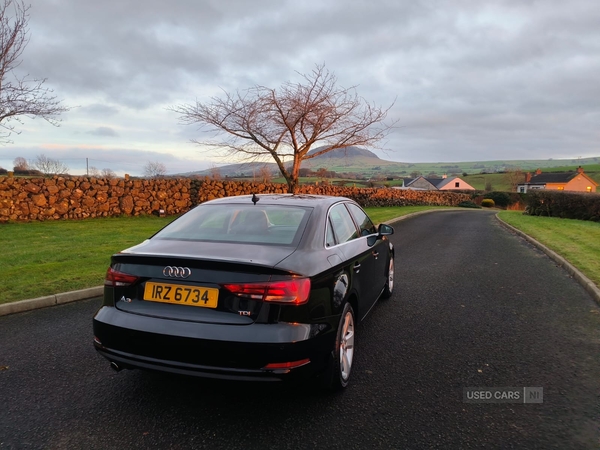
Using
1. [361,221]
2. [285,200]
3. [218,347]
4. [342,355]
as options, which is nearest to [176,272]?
[218,347]

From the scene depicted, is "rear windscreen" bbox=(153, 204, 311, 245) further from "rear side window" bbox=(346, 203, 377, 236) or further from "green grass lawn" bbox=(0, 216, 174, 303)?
"green grass lawn" bbox=(0, 216, 174, 303)

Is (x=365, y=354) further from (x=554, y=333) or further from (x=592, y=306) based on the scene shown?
(x=592, y=306)

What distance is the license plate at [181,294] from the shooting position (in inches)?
109

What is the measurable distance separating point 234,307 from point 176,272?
0.50 metres

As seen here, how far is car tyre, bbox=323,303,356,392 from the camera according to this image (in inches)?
123

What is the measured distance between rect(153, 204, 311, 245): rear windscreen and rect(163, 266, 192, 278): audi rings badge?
1.93 feet

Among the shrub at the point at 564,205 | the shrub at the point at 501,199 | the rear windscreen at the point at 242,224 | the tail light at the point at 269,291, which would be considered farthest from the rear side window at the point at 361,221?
the shrub at the point at 501,199

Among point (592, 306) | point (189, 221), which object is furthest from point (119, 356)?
point (592, 306)

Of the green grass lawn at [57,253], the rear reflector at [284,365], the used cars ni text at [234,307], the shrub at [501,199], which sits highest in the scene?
the used cars ni text at [234,307]

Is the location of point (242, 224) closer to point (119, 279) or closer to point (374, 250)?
point (119, 279)

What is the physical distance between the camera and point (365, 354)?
404 cm

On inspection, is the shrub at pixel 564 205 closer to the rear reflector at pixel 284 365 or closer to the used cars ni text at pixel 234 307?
the used cars ni text at pixel 234 307

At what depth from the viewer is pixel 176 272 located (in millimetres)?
2871

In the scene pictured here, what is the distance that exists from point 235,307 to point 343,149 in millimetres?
14902
